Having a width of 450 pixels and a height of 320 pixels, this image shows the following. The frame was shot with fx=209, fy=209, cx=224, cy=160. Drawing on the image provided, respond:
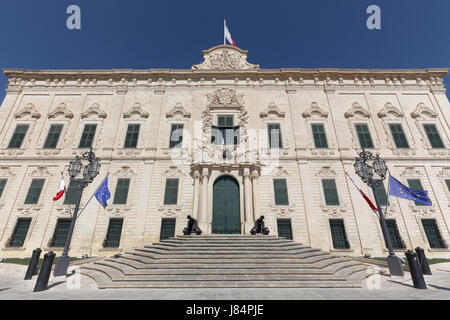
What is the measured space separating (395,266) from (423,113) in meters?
15.5

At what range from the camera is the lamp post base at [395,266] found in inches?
335

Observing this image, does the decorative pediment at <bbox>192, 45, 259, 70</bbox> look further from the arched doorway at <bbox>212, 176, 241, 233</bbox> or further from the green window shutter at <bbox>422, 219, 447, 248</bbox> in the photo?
the green window shutter at <bbox>422, 219, 447, 248</bbox>

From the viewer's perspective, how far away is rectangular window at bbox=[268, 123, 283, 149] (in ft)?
54.8

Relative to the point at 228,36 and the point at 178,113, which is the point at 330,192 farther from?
the point at 228,36

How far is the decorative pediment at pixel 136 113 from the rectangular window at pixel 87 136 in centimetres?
275

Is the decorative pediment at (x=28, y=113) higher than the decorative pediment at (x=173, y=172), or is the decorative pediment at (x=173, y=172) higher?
the decorative pediment at (x=28, y=113)

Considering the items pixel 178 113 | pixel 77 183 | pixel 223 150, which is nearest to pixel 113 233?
pixel 77 183

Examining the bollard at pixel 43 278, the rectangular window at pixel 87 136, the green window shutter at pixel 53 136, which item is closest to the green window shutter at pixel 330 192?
the bollard at pixel 43 278

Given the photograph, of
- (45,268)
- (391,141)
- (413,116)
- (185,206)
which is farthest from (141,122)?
(413,116)

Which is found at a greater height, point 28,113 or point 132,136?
point 28,113

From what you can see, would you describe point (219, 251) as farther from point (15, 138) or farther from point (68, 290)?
point (15, 138)

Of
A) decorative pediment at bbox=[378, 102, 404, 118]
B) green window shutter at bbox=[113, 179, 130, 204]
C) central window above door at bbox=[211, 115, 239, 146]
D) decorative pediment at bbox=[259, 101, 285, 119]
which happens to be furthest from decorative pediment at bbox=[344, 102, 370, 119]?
green window shutter at bbox=[113, 179, 130, 204]

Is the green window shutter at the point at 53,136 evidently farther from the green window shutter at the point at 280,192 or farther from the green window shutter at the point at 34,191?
the green window shutter at the point at 280,192

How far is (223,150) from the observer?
1622 centimetres
